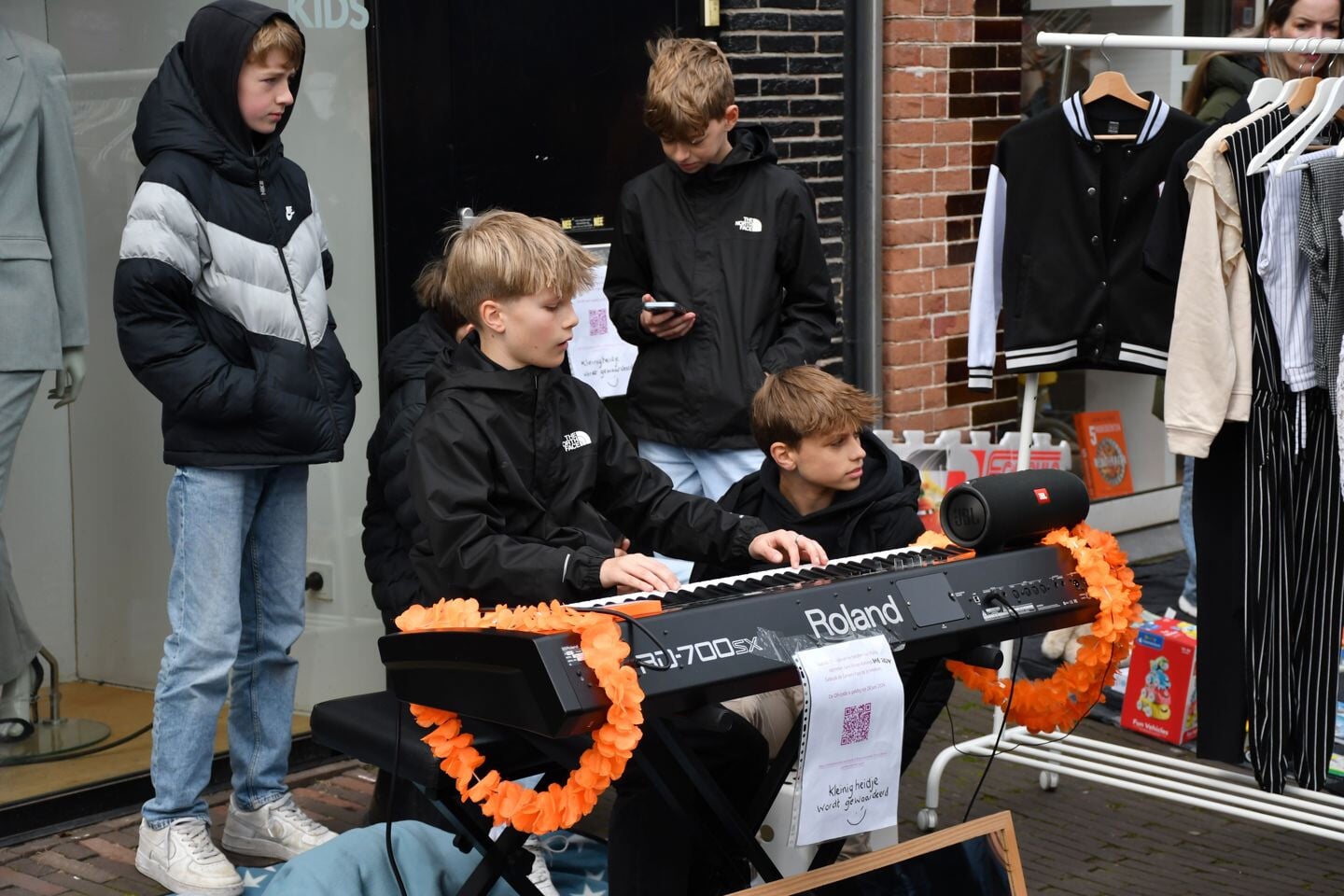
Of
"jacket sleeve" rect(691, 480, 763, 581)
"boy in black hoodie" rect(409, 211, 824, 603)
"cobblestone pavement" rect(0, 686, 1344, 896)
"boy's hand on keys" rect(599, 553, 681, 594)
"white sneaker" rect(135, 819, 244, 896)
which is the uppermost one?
"boy in black hoodie" rect(409, 211, 824, 603)

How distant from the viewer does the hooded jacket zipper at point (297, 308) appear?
4.07 m

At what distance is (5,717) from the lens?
4629 mm

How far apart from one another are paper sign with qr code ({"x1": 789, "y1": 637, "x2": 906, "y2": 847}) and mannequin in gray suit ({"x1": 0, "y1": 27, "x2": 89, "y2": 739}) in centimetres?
249

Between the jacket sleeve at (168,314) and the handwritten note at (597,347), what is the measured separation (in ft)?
5.89

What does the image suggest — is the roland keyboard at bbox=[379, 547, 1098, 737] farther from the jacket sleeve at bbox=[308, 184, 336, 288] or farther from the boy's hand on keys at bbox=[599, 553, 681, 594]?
the jacket sleeve at bbox=[308, 184, 336, 288]

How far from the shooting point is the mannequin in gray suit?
4273mm

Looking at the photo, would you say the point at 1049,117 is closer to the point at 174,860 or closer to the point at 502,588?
the point at 502,588

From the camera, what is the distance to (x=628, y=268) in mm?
4926

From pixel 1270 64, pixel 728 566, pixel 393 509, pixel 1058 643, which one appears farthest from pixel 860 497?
pixel 1058 643

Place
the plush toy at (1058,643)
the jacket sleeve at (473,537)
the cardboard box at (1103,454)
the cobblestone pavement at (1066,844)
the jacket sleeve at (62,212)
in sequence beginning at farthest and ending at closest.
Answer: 1. the cardboard box at (1103,454)
2. the plush toy at (1058,643)
3. the jacket sleeve at (62,212)
4. the cobblestone pavement at (1066,844)
5. the jacket sleeve at (473,537)

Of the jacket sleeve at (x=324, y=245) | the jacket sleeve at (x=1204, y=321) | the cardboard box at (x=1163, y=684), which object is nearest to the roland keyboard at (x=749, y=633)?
the jacket sleeve at (x=1204, y=321)

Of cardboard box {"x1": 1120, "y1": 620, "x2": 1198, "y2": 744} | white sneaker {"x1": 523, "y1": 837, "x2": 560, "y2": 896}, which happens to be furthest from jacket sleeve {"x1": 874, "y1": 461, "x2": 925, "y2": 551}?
cardboard box {"x1": 1120, "y1": 620, "x2": 1198, "y2": 744}

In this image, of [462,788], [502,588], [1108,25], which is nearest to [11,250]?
[502,588]

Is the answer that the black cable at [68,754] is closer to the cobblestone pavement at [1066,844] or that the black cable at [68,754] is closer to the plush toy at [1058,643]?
the cobblestone pavement at [1066,844]
